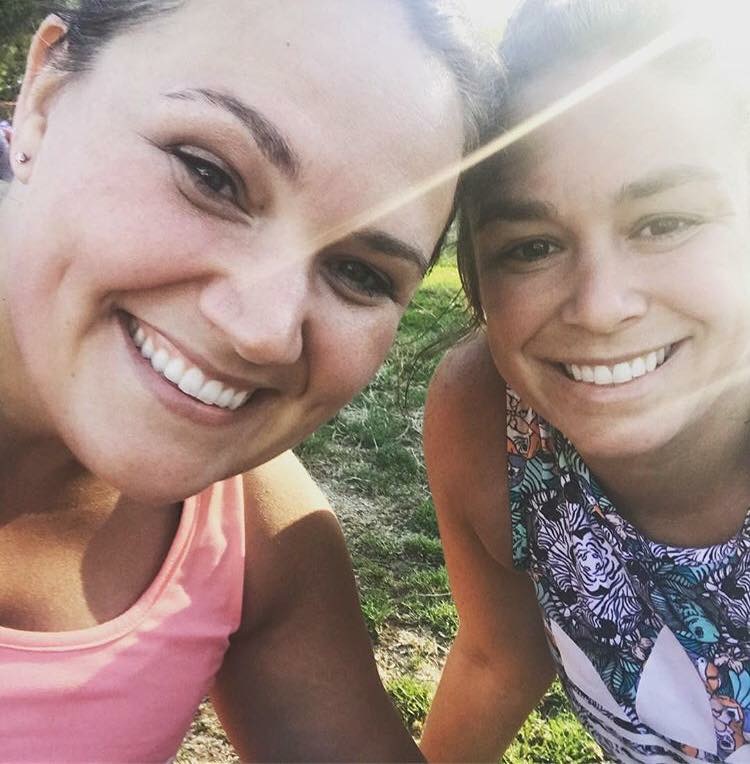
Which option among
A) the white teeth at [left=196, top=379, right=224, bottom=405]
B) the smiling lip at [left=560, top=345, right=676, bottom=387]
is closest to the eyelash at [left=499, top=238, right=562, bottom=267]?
the smiling lip at [left=560, top=345, right=676, bottom=387]

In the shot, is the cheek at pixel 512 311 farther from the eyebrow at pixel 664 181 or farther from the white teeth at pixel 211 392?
the white teeth at pixel 211 392

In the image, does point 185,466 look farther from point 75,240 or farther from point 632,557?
point 632,557

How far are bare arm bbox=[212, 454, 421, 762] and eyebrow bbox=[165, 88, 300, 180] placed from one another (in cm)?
93

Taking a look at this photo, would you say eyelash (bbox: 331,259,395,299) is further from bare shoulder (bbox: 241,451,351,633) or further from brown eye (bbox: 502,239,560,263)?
bare shoulder (bbox: 241,451,351,633)

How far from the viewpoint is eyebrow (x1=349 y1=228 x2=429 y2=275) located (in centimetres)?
140

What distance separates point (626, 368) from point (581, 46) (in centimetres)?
70

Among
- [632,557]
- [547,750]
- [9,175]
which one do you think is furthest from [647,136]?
[547,750]

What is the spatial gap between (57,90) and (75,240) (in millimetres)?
323

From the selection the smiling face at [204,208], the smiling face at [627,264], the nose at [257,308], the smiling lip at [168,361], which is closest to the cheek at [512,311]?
the smiling face at [627,264]

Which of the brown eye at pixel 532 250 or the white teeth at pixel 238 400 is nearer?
the white teeth at pixel 238 400

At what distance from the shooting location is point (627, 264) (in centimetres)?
168

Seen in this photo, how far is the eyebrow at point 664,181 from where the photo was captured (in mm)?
1605

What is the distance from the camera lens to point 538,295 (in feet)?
5.87

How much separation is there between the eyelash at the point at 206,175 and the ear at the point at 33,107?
1.03 ft
